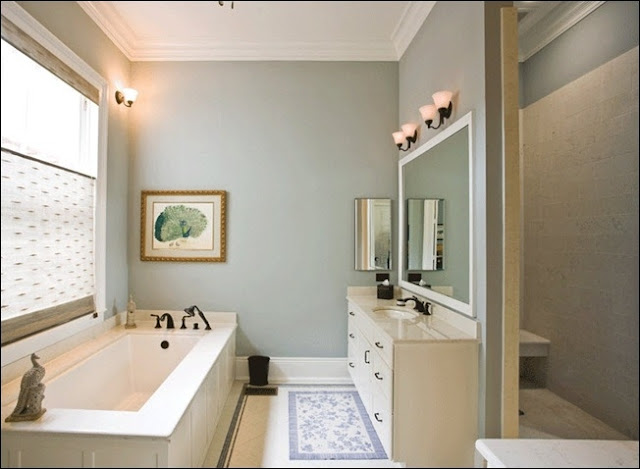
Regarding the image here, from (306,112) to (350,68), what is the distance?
0.21 metres

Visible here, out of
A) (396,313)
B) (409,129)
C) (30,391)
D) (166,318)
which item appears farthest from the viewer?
(396,313)

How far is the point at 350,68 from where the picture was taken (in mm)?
1117

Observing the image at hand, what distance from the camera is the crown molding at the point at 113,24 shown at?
60cm

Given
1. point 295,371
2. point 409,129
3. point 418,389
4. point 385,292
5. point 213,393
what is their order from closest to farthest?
point 213,393 → point 295,371 → point 418,389 → point 409,129 → point 385,292

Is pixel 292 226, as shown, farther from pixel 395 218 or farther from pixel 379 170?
pixel 395 218

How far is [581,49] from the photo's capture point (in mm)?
672

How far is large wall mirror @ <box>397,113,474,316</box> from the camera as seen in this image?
3.35 ft

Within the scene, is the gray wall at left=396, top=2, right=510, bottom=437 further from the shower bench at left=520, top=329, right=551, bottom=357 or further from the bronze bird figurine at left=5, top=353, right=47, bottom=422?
the bronze bird figurine at left=5, top=353, right=47, bottom=422

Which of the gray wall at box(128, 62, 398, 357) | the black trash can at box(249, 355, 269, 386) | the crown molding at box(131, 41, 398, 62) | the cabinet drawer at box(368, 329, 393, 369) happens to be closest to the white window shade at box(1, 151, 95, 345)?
the gray wall at box(128, 62, 398, 357)

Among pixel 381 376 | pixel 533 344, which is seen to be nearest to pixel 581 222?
pixel 533 344

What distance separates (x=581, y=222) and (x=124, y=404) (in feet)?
3.41

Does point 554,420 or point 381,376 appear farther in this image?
point 381,376

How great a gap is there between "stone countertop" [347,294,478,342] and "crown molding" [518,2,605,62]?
32.5 inches

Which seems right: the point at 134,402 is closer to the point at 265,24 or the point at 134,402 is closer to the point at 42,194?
the point at 42,194
